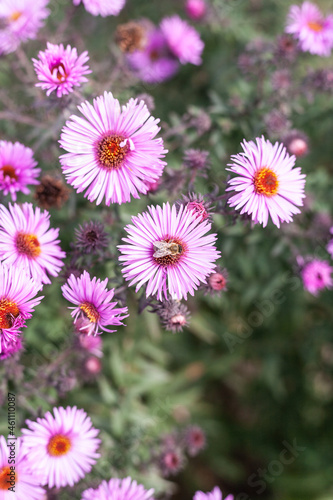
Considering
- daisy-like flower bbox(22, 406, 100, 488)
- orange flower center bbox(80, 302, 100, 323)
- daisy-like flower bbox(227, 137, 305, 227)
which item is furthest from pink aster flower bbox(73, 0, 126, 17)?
daisy-like flower bbox(22, 406, 100, 488)

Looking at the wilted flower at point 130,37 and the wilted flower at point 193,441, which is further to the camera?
the wilted flower at point 130,37

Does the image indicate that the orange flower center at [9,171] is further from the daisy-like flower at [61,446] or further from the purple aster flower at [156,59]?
the purple aster flower at [156,59]

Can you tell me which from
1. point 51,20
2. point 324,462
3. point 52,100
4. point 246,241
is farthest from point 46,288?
point 324,462

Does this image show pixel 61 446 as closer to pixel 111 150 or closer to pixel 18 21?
pixel 111 150

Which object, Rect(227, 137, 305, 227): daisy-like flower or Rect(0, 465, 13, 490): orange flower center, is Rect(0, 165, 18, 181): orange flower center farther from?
Rect(0, 465, 13, 490): orange flower center

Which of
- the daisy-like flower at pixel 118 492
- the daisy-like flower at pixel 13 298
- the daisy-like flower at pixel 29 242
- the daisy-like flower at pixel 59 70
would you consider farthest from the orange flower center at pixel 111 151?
the daisy-like flower at pixel 118 492

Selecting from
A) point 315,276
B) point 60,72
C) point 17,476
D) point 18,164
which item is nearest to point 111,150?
point 60,72
